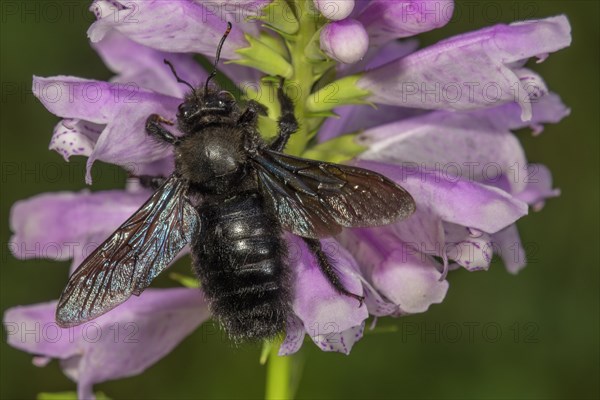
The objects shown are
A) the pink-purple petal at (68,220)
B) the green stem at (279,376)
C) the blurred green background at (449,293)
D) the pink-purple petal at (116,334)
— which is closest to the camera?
the green stem at (279,376)

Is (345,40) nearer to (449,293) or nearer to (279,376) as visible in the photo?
(279,376)

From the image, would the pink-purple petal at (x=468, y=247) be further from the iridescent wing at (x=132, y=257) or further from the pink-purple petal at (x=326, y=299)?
the iridescent wing at (x=132, y=257)

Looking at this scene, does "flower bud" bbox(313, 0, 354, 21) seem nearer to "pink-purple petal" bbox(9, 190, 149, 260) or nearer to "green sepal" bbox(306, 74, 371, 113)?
"green sepal" bbox(306, 74, 371, 113)

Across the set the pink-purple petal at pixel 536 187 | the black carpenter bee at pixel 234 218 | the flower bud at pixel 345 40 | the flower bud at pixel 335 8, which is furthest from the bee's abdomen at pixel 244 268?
the pink-purple petal at pixel 536 187

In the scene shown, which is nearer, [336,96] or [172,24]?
[172,24]

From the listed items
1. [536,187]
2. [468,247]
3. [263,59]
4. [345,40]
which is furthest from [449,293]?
[345,40]

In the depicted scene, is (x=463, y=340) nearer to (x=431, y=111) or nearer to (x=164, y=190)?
(x=431, y=111)

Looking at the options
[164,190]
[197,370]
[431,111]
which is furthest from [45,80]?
[197,370]

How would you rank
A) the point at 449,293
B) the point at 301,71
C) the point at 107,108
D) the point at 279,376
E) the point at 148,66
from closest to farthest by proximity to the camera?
the point at 107,108 → the point at 301,71 → the point at 279,376 → the point at 148,66 → the point at 449,293
